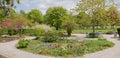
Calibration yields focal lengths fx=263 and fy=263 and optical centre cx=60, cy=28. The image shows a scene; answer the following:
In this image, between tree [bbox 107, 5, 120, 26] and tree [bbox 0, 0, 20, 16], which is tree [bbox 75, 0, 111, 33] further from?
tree [bbox 0, 0, 20, 16]

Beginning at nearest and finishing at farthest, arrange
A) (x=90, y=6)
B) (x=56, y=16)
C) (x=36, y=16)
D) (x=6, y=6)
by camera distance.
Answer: (x=6, y=6)
(x=90, y=6)
(x=56, y=16)
(x=36, y=16)

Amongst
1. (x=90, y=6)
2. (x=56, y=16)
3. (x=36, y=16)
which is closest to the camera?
(x=90, y=6)

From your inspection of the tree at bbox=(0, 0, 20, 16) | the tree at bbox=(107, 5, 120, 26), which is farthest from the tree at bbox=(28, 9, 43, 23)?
the tree at bbox=(0, 0, 20, 16)

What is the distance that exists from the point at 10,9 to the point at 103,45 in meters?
9.80

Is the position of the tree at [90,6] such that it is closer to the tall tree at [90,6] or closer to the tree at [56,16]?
the tall tree at [90,6]

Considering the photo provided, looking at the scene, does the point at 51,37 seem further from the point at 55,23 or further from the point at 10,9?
the point at 55,23

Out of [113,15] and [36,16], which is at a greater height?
[113,15]

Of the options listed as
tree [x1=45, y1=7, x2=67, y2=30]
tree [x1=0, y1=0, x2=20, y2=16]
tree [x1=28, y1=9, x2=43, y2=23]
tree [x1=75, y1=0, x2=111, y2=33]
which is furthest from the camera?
tree [x1=28, y1=9, x2=43, y2=23]

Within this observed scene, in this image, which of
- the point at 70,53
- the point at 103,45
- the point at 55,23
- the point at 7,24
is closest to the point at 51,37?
the point at 103,45

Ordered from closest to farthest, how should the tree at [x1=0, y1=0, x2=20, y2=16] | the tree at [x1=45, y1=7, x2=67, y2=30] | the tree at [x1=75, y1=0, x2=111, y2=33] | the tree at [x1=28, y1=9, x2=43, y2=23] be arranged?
the tree at [x1=0, y1=0, x2=20, y2=16]
the tree at [x1=75, y1=0, x2=111, y2=33]
the tree at [x1=45, y1=7, x2=67, y2=30]
the tree at [x1=28, y1=9, x2=43, y2=23]

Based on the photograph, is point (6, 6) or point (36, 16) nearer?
point (6, 6)

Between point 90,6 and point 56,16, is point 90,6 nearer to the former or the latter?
point 90,6

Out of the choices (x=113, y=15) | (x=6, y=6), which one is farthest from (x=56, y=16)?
(x=6, y=6)

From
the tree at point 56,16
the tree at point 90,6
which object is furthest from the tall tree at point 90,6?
the tree at point 56,16
